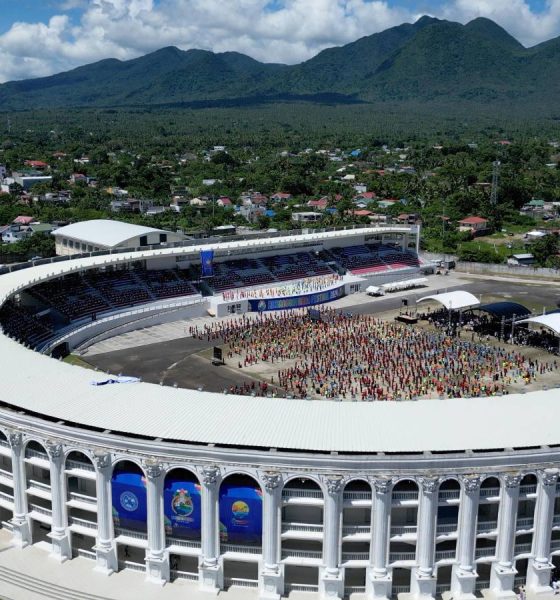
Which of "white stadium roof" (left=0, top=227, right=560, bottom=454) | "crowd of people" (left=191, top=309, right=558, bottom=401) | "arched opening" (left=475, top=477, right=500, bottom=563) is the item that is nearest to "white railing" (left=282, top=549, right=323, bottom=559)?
"white stadium roof" (left=0, top=227, right=560, bottom=454)

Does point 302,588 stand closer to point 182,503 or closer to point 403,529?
point 403,529

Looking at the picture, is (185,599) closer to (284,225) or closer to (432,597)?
(432,597)

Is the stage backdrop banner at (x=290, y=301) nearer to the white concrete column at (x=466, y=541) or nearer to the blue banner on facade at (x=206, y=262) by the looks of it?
the blue banner on facade at (x=206, y=262)

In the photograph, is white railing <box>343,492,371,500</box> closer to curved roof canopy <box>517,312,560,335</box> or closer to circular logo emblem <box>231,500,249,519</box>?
circular logo emblem <box>231,500,249,519</box>

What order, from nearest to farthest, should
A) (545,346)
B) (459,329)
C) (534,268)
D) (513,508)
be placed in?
1. (513,508)
2. (545,346)
3. (459,329)
4. (534,268)

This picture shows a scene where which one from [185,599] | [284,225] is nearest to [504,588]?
[185,599]

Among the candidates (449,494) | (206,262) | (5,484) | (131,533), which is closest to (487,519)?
(449,494)

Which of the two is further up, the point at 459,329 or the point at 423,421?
the point at 423,421
